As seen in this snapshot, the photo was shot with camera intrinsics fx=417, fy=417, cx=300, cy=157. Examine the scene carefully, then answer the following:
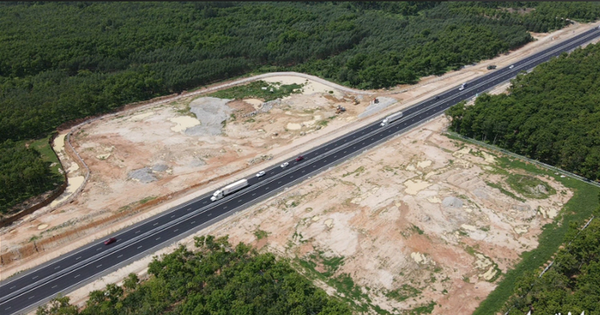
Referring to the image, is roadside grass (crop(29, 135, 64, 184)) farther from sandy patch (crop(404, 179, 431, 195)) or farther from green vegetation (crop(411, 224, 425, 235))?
sandy patch (crop(404, 179, 431, 195))

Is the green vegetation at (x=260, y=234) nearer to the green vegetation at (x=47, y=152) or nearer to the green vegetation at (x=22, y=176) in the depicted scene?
the green vegetation at (x=22, y=176)

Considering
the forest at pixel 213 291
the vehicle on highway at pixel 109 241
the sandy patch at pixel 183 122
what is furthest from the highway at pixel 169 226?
the sandy patch at pixel 183 122

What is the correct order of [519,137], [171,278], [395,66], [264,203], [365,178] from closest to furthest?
[171,278]
[264,203]
[365,178]
[519,137]
[395,66]

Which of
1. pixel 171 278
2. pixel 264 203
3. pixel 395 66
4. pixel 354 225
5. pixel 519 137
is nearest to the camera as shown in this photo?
pixel 171 278

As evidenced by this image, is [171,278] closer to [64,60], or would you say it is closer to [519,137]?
[519,137]

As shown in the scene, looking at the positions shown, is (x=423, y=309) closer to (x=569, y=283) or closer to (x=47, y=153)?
Answer: (x=569, y=283)

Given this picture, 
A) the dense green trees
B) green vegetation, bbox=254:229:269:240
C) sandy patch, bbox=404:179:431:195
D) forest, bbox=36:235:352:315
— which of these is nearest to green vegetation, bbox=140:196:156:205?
forest, bbox=36:235:352:315

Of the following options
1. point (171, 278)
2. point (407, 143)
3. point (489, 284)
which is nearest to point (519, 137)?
point (407, 143)
